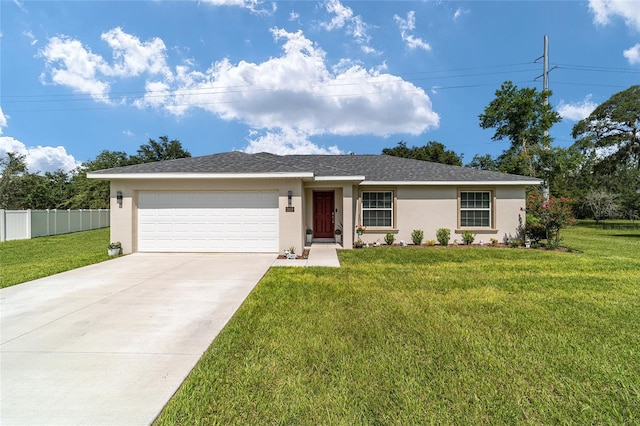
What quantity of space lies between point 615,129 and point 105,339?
39732mm

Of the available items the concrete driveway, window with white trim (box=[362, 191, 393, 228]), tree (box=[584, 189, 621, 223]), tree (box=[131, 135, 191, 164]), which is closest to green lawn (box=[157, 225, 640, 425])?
the concrete driveway

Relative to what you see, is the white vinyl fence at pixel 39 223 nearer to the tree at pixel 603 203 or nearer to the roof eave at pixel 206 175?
the roof eave at pixel 206 175

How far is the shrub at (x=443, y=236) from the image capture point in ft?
37.9

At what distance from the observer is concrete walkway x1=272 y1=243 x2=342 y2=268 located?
799 centimetres

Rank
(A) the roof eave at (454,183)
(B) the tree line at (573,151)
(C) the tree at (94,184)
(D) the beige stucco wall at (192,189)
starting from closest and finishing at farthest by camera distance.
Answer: (D) the beige stucco wall at (192,189), (A) the roof eave at (454,183), (B) the tree line at (573,151), (C) the tree at (94,184)

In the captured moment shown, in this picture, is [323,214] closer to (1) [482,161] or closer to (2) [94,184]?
(1) [482,161]

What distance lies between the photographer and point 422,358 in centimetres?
293

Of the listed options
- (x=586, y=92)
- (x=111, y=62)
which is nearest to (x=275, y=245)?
(x=111, y=62)

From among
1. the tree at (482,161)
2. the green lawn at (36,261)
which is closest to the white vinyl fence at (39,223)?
the green lawn at (36,261)

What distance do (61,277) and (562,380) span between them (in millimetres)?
9289

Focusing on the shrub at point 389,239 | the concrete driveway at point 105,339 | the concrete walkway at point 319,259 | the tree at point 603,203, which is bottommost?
the concrete driveway at point 105,339

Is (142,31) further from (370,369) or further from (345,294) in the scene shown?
(370,369)

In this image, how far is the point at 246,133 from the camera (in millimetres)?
20422

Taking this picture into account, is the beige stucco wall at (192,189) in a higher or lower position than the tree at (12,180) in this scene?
lower
